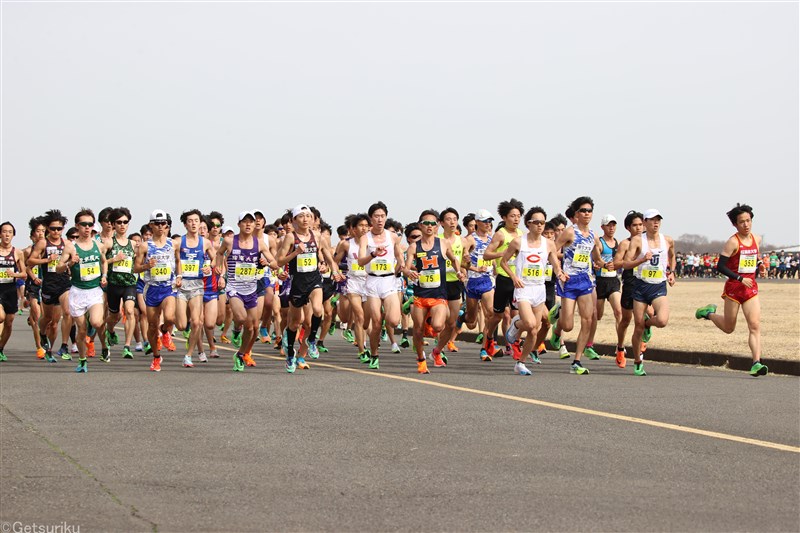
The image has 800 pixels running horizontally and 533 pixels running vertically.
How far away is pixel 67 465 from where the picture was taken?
8297 millimetres

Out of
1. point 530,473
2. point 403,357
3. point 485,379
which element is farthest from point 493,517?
point 403,357

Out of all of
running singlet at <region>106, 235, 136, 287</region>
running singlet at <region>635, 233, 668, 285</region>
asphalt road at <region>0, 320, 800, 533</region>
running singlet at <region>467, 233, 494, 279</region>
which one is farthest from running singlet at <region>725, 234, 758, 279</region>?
running singlet at <region>106, 235, 136, 287</region>

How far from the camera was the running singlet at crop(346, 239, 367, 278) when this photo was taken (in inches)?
715

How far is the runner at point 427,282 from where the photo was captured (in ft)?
53.9

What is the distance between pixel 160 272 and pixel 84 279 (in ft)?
3.43

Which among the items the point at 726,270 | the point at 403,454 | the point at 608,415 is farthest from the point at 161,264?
the point at 403,454

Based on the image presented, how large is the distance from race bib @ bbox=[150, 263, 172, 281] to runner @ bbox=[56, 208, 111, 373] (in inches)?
26.7

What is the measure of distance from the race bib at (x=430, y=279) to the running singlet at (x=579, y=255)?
1.80 meters

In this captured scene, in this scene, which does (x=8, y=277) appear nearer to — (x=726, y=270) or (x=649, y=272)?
(x=649, y=272)

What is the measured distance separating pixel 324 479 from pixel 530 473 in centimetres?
130

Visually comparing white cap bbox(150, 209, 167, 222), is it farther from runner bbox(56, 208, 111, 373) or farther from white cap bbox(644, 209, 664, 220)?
white cap bbox(644, 209, 664, 220)

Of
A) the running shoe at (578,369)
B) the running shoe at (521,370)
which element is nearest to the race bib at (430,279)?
the running shoe at (521,370)

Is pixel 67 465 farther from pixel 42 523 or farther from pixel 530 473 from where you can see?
pixel 530 473

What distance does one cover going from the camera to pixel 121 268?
19.2m
